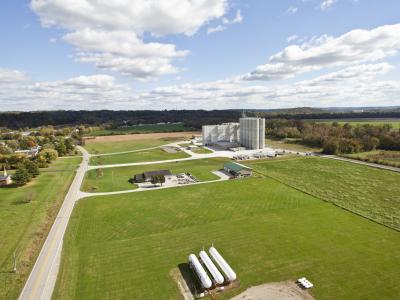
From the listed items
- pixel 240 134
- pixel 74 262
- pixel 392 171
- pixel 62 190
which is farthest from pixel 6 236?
pixel 240 134

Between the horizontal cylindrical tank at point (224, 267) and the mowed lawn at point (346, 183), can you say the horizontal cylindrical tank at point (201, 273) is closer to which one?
the horizontal cylindrical tank at point (224, 267)

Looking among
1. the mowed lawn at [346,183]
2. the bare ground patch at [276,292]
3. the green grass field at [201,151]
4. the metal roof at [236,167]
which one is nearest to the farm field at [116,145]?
the green grass field at [201,151]

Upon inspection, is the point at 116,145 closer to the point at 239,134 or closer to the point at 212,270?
the point at 239,134

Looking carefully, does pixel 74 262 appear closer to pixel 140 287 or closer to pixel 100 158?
pixel 140 287

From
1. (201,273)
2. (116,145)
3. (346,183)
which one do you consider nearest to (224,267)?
(201,273)

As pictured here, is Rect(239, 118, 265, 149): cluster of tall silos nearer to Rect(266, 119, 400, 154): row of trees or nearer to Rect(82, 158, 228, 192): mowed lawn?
Rect(266, 119, 400, 154): row of trees
